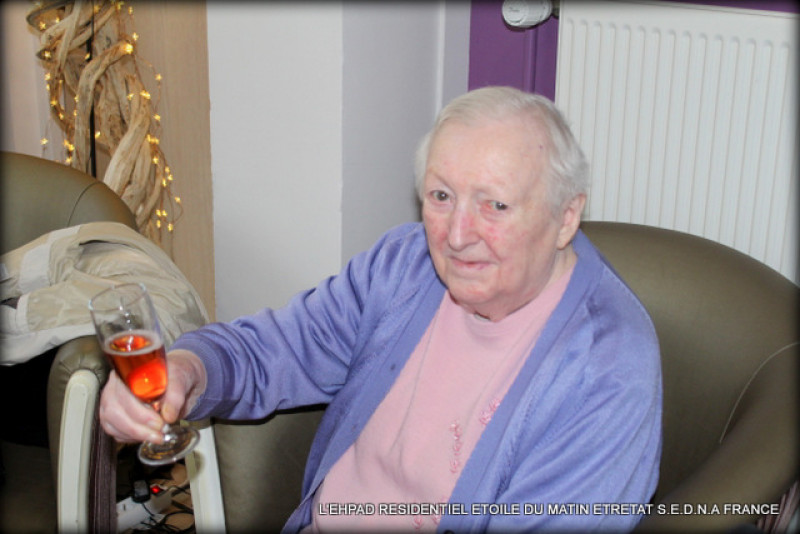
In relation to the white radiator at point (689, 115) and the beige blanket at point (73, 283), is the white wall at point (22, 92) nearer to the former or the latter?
the beige blanket at point (73, 283)

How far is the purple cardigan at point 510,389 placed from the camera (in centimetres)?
126

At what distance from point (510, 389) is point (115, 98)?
1896 mm

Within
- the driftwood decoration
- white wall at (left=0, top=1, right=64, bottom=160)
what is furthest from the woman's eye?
white wall at (left=0, top=1, right=64, bottom=160)

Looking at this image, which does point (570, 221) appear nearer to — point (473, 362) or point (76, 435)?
point (473, 362)

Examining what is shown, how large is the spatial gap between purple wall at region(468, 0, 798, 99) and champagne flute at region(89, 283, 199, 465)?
1.44m

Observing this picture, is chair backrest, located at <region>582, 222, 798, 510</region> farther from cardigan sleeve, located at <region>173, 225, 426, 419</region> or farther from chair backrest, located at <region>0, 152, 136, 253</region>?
chair backrest, located at <region>0, 152, 136, 253</region>

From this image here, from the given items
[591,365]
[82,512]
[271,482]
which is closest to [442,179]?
[591,365]

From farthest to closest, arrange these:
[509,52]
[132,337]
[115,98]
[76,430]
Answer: [115,98] < [509,52] < [76,430] < [132,337]

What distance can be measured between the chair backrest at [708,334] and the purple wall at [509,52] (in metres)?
0.81

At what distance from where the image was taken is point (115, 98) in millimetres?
2801

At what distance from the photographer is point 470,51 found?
8.14 ft

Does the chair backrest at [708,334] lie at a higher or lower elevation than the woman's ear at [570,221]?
lower

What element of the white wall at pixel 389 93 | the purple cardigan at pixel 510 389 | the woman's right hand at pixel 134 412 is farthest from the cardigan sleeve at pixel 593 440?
the white wall at pixel 389 93

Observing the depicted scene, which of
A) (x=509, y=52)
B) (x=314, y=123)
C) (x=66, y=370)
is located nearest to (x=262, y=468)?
(x=66, y=370)
